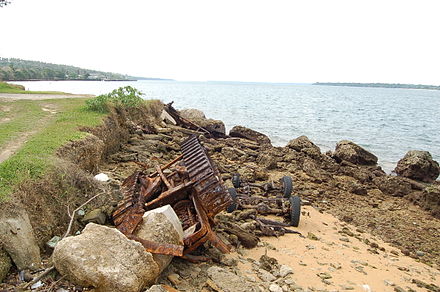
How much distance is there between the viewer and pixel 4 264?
4.70 m

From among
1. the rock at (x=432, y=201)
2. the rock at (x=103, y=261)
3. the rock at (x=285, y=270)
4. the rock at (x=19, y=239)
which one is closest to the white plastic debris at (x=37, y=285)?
the rock at (x=103, y=261)

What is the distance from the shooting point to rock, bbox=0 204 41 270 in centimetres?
486

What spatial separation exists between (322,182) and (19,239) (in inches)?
513

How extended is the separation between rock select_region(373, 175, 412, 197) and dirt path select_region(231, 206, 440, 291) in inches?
216

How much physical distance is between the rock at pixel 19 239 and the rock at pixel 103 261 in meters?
0.73

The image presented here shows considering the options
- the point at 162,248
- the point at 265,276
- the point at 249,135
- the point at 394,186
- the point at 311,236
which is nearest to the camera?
the point at 162,248

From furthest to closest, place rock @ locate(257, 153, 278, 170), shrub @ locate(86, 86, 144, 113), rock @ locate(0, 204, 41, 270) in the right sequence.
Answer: rock @ locate(257, 153, 278, 170)
shrub @ locate(86, 86, 144, 113)
rock @ locate(0, 204, 41, 270)

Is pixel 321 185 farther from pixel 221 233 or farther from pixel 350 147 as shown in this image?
pixel 221 233

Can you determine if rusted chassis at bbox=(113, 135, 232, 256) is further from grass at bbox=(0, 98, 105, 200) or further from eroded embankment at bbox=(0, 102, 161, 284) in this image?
grass at bbox=(0, 98, 105, 200)

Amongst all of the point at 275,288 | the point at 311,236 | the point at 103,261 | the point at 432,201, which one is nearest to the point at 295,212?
the point at 311,236

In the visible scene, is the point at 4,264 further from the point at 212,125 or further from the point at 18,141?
the point at 212,125

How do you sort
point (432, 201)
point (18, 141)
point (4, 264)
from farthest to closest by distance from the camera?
point (432, 201) < point (18, 141) < point (4, 264)

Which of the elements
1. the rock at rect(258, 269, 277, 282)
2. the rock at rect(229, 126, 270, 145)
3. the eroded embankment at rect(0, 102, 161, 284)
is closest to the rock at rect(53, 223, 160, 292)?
the eroded embankment at rect(0, 102, 161, 284)

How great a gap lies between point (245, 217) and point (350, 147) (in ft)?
38.9
